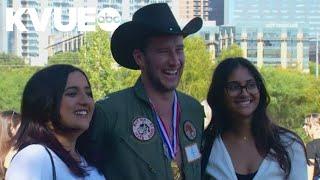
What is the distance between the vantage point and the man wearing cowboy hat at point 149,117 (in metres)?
3.36

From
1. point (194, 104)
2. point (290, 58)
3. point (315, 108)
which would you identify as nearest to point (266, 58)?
point (290, 58)

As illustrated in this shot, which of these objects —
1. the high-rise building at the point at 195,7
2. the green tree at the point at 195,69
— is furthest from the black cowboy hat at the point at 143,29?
the high-rise building at the point at 195,7

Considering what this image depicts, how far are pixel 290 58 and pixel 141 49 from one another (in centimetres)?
8614

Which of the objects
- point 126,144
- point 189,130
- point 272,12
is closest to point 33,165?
point 126,144

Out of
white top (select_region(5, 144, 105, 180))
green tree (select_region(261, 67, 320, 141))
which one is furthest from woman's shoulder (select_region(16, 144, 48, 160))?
green tree (select_region(261, 67, 320, 141))

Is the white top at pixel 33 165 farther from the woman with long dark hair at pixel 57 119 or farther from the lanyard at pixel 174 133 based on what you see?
the lanyard at pixel 174 133

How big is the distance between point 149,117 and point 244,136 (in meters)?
0.59

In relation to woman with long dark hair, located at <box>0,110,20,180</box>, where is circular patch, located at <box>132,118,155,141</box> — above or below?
above

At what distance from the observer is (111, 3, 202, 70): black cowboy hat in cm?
343

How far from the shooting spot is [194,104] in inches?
147

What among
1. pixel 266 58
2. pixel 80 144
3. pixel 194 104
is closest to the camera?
pixel 80 144

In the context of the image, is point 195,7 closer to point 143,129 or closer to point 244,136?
point 244,136

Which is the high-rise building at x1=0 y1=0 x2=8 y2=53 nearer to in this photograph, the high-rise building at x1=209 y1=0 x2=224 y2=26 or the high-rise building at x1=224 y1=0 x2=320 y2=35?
the high-rise building at x1=224 y1=0 x2=320 y2=35

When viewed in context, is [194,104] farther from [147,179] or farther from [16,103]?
[16,103]
